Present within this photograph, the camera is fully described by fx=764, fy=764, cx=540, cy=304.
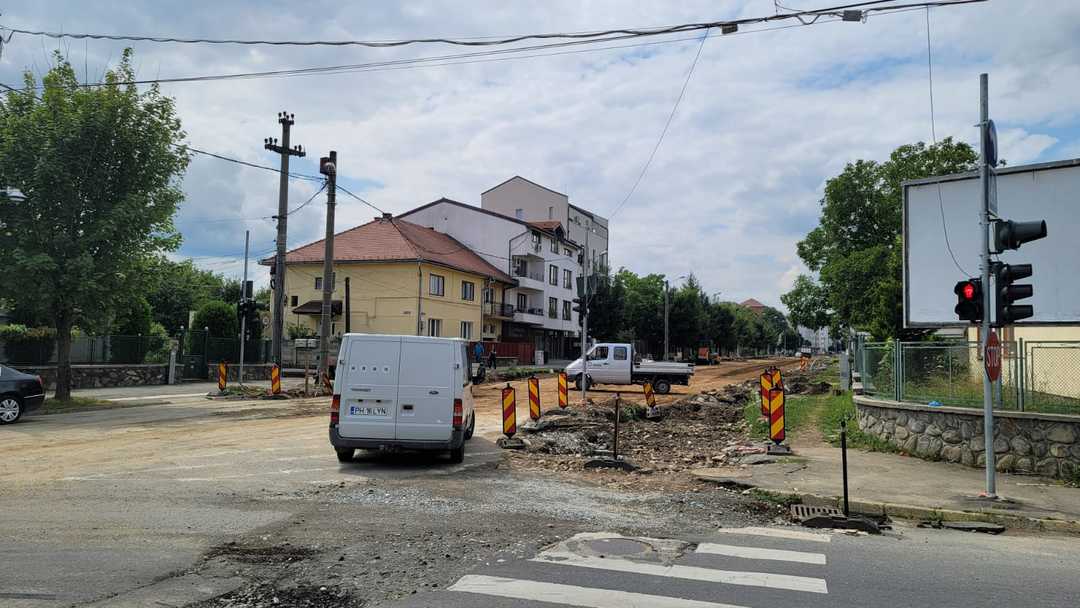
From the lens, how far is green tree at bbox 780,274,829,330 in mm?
64750

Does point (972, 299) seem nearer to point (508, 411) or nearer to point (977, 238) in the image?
point (977, 238)

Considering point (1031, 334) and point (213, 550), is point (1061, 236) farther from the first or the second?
point (213, 550)

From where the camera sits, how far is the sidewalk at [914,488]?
352 inches

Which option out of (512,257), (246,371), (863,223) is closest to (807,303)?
(863,223)

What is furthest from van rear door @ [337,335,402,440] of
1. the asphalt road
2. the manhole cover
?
the manhole cover

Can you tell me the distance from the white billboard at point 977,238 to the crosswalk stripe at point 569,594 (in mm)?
13179

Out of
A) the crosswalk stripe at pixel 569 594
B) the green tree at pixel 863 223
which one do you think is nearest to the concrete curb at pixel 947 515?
the crosswalk stripe at pixel 569 594

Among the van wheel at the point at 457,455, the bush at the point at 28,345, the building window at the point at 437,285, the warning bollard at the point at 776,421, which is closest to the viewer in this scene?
the van wheel at the point at 457,455

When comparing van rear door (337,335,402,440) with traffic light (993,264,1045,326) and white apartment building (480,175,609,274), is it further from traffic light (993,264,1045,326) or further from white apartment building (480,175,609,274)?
white apartment building (480,175,609,274)

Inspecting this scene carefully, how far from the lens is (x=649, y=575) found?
6086mm

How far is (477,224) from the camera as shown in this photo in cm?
6141

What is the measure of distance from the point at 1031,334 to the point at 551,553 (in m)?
18.0

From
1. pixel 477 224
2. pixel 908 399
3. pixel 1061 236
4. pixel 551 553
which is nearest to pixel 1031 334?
pixel 1061 236

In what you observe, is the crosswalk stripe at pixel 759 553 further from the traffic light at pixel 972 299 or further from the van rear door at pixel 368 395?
the van rear door at pixel 368 395
